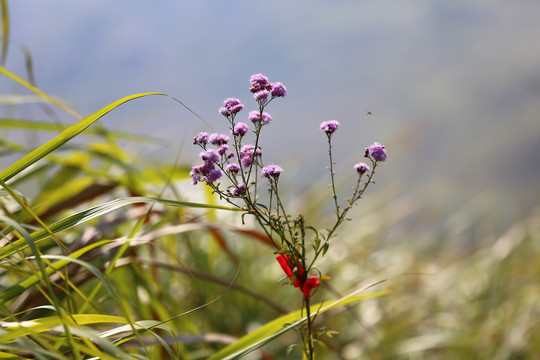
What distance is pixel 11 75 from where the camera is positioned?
972 millimetres

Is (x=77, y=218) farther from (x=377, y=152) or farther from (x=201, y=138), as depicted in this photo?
(x=377, y=152)

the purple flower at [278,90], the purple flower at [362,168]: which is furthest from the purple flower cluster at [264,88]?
the purple flower at [362,168]

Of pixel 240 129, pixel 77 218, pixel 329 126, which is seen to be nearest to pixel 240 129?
pixel 240 129

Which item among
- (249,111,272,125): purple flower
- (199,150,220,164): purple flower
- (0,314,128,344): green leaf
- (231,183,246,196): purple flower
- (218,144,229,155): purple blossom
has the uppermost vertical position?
(249,111,272,125): purple flower

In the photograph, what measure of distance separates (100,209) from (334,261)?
1.66 m

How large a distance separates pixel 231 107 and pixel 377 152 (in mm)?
174

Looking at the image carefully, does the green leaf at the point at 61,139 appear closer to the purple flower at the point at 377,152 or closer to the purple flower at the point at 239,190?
the purple flower at the point at 239,190

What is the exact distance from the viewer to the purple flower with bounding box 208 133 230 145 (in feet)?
2.18

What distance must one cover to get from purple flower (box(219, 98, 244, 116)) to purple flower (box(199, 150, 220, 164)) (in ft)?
0.15

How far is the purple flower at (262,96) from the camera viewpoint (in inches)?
25.7

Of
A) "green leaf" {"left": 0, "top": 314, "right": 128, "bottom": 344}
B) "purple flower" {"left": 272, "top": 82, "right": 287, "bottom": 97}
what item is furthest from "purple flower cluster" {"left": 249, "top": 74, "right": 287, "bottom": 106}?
"green leaf" {"left": 0, "top": 314, "right": 128, "bottom": 344}

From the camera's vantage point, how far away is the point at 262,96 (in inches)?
25.8

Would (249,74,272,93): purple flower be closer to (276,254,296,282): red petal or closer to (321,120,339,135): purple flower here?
(321,120,339,135): purple flower

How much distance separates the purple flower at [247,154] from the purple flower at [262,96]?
59 millimetres
